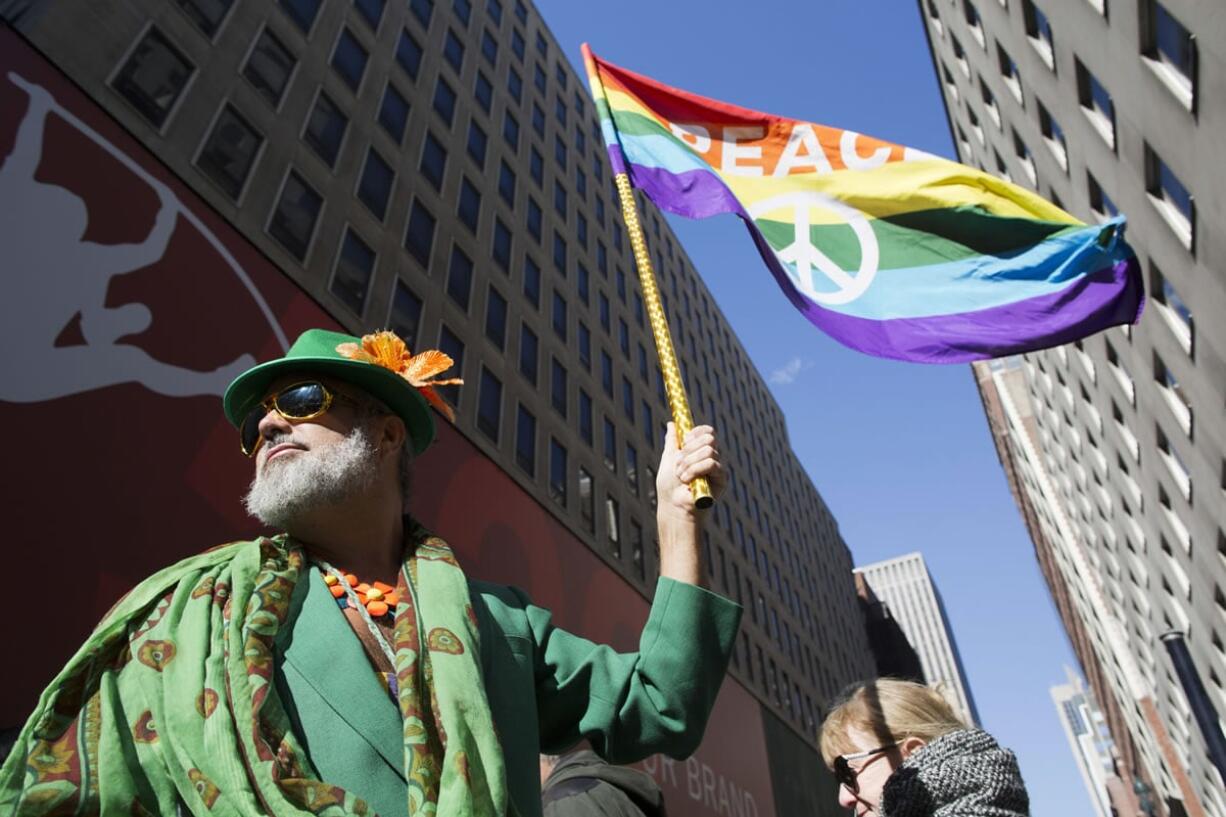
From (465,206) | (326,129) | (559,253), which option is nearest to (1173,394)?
(465,206)

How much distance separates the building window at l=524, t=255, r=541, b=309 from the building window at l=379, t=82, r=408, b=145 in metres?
5.16

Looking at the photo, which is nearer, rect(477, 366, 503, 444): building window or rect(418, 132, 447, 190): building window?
rect(477, 366, 503, 444): building window

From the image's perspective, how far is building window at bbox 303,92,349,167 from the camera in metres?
16.8

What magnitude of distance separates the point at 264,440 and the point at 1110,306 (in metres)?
5.25

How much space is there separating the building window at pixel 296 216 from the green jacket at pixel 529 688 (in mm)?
13347

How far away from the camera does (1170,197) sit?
566 inches

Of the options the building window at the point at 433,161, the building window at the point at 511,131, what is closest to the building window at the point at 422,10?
the building window at the point at 511,131

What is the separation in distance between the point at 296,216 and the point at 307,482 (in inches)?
550

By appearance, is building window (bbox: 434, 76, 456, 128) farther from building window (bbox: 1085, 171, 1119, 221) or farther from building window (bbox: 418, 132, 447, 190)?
building window (bbox: 1085, 171, 1119, 221)

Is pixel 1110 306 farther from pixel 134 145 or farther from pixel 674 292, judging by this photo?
pixel 674 292

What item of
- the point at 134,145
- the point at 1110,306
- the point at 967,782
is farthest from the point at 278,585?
the point at 134,145

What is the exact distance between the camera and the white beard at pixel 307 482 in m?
2.53

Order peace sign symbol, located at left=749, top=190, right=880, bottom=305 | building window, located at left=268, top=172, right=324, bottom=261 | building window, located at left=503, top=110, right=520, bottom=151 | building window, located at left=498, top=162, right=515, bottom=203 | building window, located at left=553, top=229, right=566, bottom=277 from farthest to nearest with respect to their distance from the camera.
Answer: building window, located at left=553, top=229, right=566, bottom=277 → building window, located at left=503, top=110, right=520, bottom=151 → building window, located at left=498, top=162, right=515, bottom=203 → building window, located at left=268, top=172, right=324, bottom=261 → peace sign symbol, located at left=749, top=190, right=880, bottom=305

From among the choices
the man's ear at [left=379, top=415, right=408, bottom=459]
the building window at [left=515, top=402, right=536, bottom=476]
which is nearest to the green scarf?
the man's ear at [left=379, top=415, right=408, bottom=459]
